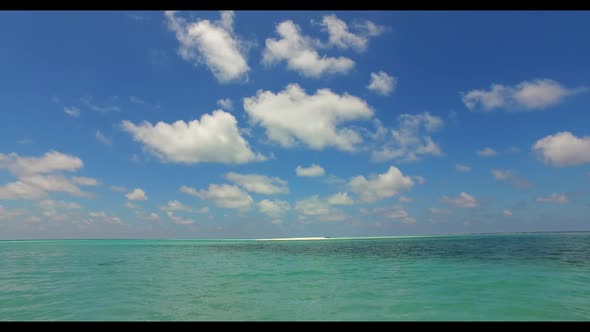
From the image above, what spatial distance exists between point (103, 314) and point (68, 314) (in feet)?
4.37

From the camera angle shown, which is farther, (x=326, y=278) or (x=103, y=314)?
(x=326, y=278)

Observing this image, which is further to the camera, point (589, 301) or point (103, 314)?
point (589, 301)

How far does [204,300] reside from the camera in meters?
13.2

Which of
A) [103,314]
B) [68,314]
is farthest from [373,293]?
[68,314]

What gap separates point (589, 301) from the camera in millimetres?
13148

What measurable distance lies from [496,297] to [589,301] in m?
3.63

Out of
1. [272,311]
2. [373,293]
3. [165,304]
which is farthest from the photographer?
[373,293]
